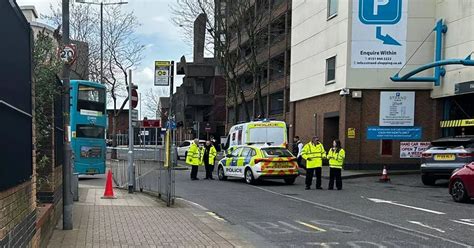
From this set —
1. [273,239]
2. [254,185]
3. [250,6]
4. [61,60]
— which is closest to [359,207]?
[273,239]

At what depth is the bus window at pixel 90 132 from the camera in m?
21.1

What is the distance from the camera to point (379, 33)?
2445cm

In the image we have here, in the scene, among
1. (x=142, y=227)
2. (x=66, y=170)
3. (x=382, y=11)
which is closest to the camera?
(x=66, y=170)

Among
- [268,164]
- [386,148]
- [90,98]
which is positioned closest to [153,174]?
[268,164]

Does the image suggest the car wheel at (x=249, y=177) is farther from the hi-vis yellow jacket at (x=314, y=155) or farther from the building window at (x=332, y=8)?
the building window at (x=332, y=8)

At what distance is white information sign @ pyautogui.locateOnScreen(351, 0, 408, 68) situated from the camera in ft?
80.1

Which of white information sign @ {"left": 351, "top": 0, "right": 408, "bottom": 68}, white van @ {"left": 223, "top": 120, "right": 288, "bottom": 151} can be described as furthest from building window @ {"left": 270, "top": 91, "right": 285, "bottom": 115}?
white van @ {"left": 223, "top": 120, "right": 288, "bottom": 151}

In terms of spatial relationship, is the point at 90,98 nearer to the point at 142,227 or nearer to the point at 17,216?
the point at 142,227

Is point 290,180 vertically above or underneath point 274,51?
underneath

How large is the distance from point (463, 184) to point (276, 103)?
3191cm

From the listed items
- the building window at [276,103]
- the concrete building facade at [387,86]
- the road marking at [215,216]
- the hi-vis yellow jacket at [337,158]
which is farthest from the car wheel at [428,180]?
the building window at [276,103]

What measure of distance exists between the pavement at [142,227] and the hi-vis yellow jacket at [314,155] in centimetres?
561

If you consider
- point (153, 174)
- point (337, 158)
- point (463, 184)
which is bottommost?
point (153, 174)

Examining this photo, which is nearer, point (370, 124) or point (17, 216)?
point (17, 216)
